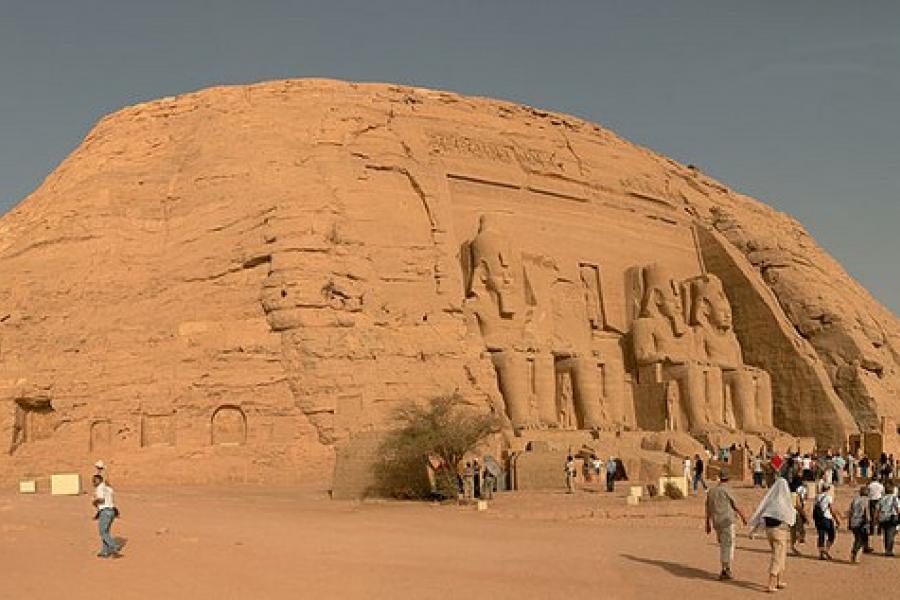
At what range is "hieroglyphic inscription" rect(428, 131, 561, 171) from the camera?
2823 centimetres

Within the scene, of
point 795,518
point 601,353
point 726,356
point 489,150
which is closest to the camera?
point 795,518

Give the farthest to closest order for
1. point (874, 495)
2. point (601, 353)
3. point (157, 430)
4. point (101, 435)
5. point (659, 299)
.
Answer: point (659, 299) < point (601, 353) < point (101, 435) < point (157, 430) < point (874, 495)

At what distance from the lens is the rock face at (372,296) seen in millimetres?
21875

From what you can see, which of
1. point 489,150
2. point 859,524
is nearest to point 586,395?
point 489,150

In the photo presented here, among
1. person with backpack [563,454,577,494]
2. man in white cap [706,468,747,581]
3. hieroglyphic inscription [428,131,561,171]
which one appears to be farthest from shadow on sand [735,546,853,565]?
hieroglyphic inscription [428,131,561,171]

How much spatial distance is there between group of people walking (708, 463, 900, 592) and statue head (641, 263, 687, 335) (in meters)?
15.5

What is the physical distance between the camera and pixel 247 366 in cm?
2180

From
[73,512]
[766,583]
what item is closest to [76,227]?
[73,512]

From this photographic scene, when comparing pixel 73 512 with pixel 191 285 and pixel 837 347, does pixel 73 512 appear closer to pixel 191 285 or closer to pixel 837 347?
pixel 191 285

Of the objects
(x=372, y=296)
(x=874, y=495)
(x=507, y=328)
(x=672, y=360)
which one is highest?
(x=372, y=296)

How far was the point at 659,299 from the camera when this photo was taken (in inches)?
1227

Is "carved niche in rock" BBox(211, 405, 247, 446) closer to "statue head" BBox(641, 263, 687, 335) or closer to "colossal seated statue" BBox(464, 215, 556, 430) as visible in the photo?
"colossal seated statue" BBox(464, 215, 556, 430)

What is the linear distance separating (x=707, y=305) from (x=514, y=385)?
27.7 ft

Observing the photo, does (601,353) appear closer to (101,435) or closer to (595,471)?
(595,471)
